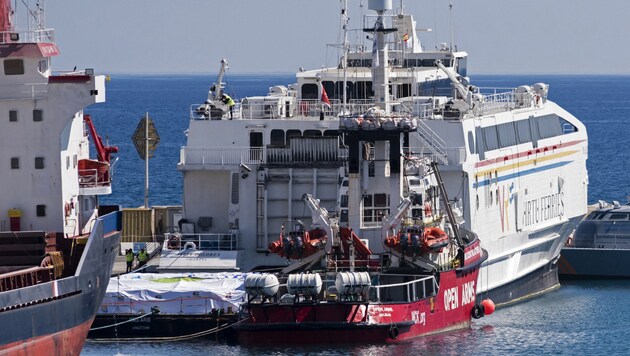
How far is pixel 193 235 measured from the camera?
54500 mm

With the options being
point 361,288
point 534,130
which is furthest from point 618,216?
point 361,288

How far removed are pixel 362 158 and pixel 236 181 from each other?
4.63 meters

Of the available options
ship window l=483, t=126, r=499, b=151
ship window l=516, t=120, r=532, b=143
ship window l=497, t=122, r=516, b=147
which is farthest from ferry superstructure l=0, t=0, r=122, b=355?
ship window l=516, t=120, r=532, b=143

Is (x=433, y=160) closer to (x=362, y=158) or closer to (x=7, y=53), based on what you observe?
(x=362, y=158)

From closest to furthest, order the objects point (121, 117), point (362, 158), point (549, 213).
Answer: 1. point (362, 158)
2. point (549, 213)
3. point (121, 117)

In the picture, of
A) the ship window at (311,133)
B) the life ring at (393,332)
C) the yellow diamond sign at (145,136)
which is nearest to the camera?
the life ring at (393,332)

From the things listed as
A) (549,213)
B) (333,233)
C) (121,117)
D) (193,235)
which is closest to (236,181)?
(193,235)

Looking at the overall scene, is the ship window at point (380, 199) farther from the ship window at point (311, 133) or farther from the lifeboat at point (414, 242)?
the ship window at point (311, 133)

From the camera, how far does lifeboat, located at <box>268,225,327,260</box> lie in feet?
162

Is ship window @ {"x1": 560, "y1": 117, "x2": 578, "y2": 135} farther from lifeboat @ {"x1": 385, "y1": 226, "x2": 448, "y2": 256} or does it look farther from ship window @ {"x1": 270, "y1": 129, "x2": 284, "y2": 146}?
lifeboat @ {"x1": 385, "y1": 226, "x2": 448, "y2": 256}

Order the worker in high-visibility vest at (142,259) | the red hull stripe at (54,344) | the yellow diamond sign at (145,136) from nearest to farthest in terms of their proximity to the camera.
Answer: the red hull stripe at (54,344) → the worker in high-visibility vest at (142,259) → the yellow diamond sign at (145,136)

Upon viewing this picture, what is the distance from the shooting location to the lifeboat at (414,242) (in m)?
49.5

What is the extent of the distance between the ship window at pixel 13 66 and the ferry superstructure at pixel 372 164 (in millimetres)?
9920

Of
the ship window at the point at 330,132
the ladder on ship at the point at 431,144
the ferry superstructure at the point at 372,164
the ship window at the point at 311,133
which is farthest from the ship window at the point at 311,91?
the ladder on ship at the point at 431,144
